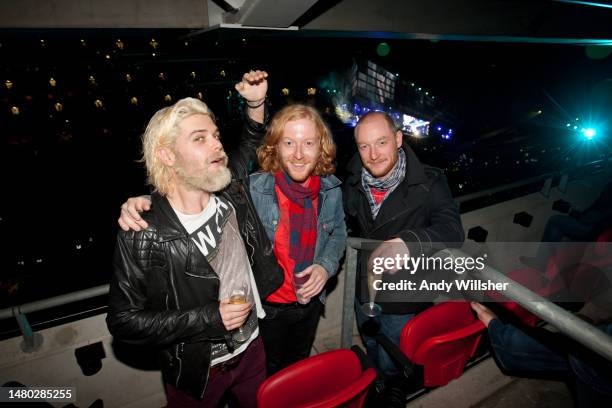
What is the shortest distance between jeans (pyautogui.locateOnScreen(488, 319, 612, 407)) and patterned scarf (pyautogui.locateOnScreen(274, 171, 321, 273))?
56.4 inches

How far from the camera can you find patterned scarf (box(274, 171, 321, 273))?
2346 millimetres

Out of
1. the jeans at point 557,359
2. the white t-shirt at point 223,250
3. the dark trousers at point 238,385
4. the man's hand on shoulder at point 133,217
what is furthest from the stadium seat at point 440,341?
the man's hand on shoulder at point 133,217

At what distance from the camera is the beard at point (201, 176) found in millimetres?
1931

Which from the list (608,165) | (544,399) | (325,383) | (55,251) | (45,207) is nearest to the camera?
(325,383)

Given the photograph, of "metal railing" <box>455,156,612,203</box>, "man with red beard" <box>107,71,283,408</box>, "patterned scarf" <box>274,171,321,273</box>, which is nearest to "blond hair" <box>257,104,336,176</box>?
"patterned scarf" <box>274,171,321,273</box>

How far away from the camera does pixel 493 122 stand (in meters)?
41.8

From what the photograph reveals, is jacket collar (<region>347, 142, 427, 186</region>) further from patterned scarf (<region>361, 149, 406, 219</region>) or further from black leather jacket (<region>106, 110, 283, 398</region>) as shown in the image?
black leather jacket (<region>106, 110, 283, 398</region>)

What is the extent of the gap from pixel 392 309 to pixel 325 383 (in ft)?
3.38

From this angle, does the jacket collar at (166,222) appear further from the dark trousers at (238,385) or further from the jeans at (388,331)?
the jeans at (388,331)

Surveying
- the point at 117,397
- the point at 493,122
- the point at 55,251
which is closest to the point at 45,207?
the point at 55,251

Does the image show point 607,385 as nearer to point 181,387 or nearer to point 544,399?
point 544,399

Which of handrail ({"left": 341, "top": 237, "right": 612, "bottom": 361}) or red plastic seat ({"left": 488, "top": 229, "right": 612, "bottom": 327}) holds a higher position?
handrail ({"left": 341, "top": 237, "right": 612, "bottom": 361})

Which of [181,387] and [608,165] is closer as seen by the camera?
[181,387]

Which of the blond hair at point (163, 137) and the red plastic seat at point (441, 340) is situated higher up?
the blond hair at point (163, 137)
